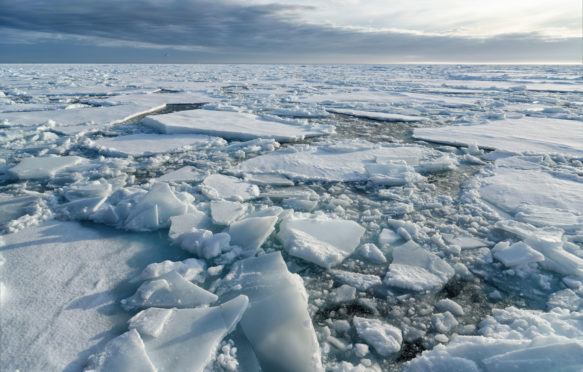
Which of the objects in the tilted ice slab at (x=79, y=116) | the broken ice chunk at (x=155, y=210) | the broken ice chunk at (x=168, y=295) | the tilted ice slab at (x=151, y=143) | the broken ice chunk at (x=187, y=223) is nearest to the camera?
the broken ice chunk at (x=168, y=295)

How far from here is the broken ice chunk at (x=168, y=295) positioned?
1442 mm

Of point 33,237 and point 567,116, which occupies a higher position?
point 567,116

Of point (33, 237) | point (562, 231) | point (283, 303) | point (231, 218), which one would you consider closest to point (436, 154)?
point (562, 231)

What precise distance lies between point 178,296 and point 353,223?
1.18m

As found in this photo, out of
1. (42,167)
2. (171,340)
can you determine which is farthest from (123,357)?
(42,167)

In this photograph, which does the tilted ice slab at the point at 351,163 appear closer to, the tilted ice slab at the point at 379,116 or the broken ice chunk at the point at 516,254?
the broken ice chunk at the point at 516,254

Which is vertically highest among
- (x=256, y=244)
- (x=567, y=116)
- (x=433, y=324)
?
(x=567, y=116)

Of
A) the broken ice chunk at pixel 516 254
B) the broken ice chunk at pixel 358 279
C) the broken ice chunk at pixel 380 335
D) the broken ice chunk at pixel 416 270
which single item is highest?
the broken ice chunk at pixel 516 254

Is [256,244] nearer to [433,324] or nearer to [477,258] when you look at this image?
[433,324]

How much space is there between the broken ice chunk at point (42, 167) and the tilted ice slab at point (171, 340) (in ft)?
8.26

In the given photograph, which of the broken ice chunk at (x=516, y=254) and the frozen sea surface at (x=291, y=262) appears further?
the broken ice chunk at (x=516, y=254)

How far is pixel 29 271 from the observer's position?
1.67 meters

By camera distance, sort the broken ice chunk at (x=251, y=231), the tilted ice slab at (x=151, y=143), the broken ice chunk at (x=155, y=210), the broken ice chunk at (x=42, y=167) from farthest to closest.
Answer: the tilted ice slab at (x=151, y=143)
the broken ice chunk at (x=42, y=167)
the broken ice chunk at (x=155, y=210)
the broken ice chunk at (x=251, y=231)

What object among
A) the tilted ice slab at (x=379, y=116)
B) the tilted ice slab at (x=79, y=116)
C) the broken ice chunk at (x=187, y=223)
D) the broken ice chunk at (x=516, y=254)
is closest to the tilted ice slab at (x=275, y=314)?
the broken ice chunk at (x=187, y=223)
